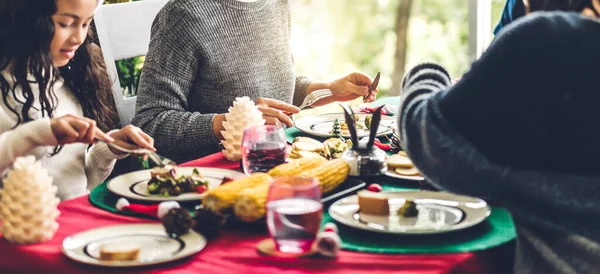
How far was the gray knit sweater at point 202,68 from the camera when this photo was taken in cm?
210

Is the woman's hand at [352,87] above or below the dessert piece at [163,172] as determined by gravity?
above

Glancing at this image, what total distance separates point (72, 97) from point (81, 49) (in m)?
0.14

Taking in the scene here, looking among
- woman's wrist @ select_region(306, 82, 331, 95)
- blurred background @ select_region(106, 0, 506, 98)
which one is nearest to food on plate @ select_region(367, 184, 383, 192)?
woman's wrist @ select_region(306, 82, 331, 95)

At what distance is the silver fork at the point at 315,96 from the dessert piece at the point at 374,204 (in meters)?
0.95

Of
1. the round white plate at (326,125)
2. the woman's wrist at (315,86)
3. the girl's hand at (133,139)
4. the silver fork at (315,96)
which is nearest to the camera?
the girl's hand at (133,139)

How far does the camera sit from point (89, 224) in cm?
137

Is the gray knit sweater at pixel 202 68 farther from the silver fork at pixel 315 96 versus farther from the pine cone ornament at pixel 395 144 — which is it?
the pine cone ornament at pixel 395 144

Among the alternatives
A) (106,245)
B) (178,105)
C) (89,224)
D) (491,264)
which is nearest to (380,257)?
(491,264)

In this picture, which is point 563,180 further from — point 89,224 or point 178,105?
point 178,105

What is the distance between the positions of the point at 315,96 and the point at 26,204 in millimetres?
1217

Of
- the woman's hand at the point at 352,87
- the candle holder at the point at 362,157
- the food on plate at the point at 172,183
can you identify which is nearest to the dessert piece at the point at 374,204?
the candle holder at the point at 362,157

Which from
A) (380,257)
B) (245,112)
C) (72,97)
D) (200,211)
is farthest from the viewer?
(72,97)

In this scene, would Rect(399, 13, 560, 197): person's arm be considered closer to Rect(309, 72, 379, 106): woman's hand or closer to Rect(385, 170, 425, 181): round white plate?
Rect(385, 170, 425, 181): round white plate

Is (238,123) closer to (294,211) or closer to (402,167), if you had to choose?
(402,167)
